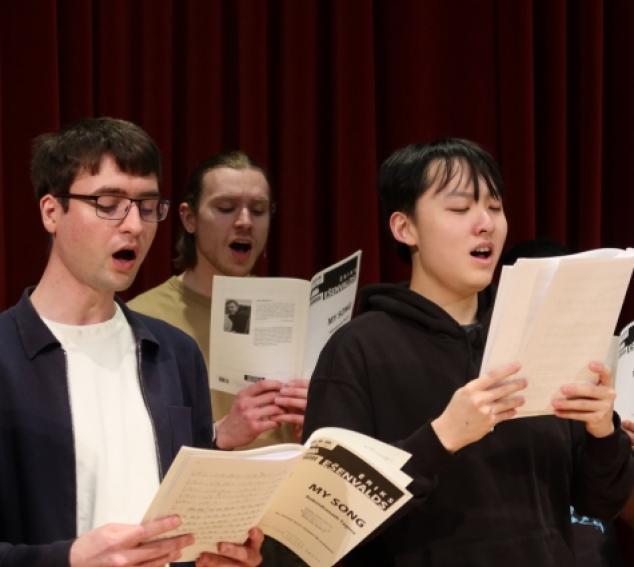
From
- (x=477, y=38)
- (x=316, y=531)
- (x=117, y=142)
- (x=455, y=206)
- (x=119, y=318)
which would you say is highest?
(x=477, y=38)

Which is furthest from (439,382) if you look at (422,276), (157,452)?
(157,452)

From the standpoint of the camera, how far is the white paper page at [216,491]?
1562 mm

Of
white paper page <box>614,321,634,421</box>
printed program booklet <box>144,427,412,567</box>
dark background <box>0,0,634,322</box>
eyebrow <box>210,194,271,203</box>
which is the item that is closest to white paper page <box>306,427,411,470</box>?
printed program booklet <box>144,427,412,567</box>

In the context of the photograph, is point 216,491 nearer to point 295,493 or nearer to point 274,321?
point 295,493

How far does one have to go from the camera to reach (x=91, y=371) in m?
1.95

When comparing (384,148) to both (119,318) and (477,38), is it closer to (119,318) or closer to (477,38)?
(477,38)

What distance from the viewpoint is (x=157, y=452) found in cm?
195

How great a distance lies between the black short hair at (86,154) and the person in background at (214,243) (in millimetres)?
828

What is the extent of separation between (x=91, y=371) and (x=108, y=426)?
0.33 feet

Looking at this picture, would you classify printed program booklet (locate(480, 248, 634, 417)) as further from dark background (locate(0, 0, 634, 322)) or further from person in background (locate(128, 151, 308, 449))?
dark background (locate(0, 0, 634, 322))

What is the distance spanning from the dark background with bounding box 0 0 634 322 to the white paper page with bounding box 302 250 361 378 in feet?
2.75

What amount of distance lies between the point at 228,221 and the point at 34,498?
4.13 ft

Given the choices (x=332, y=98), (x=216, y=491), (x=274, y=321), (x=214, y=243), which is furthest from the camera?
(x=332, y=98)

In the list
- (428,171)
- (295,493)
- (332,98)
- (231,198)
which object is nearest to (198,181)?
(231,198)
